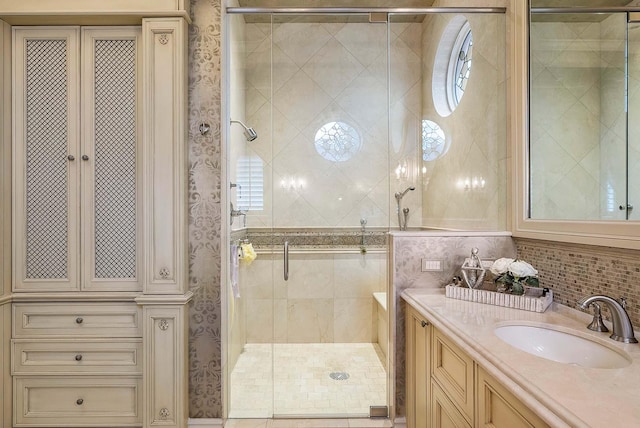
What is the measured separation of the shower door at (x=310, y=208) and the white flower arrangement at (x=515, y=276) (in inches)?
32.4

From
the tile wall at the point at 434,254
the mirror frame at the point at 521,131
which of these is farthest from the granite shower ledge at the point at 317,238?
the mirror frame at the point at 521,131

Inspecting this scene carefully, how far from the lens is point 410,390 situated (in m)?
1.86

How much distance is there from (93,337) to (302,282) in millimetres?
1324

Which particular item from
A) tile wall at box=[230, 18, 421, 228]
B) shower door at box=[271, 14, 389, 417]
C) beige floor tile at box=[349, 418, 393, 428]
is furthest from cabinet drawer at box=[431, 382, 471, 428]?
tile wall at box=[230, 18, 421, 228]

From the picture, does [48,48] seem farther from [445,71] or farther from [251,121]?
[445,71]

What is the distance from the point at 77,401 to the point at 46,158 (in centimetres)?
140

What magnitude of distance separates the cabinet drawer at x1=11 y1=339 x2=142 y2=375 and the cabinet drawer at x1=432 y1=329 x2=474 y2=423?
1603 millimetres

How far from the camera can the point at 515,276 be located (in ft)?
5.16

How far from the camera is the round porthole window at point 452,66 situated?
7.70ft

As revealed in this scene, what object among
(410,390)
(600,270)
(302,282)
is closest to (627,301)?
(600,270)

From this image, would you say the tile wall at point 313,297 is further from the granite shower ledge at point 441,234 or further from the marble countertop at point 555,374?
the marble countertop at point 555,374

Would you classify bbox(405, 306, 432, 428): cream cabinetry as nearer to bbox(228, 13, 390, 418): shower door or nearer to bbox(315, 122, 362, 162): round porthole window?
bbox(228, 13, 390, 418): shower door

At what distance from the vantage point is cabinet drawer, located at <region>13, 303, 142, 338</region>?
6.29ft

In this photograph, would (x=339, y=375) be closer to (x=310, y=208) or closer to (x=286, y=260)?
(x=286, y=260)
